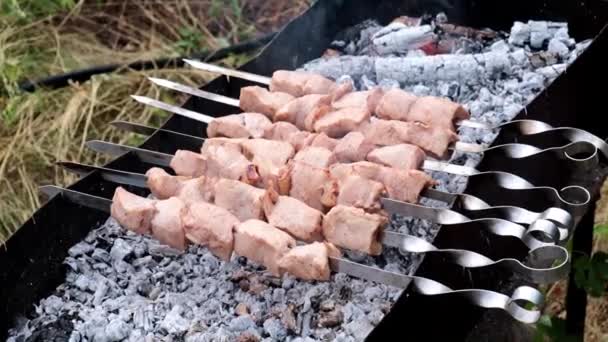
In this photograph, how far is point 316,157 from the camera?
245cm

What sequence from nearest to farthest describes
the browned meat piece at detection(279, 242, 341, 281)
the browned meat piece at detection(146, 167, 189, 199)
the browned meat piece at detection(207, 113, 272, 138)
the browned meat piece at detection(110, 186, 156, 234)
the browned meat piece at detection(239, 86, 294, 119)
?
the browned meat piece at detection(279, 242, 341, 281), the browned meat piece at detection(110, 186, 156, 234), the browned meat piece at detection(146, 167, 189, 199), the browned meat piece at detection(207, 113, 272, 138), the browned meat piece at detection(239, 86, 294, 119)

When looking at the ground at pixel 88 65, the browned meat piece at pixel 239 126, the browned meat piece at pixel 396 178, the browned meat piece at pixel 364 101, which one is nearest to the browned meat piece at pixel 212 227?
the browned meat piece at pixel 396 178

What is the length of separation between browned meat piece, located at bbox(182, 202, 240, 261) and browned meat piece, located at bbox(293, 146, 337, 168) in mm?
307

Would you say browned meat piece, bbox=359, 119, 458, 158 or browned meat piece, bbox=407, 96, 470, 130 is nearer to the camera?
browned meat piece, bbox=359, 119, 458, 158

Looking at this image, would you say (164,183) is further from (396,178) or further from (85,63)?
(85,63)

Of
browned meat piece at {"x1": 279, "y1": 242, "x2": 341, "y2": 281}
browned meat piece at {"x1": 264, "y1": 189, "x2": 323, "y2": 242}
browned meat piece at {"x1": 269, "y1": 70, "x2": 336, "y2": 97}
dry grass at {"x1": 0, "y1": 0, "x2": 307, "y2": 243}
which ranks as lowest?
dry grass at {"x1": 0, "y1": 0, "x2": 307, "y2": 243}

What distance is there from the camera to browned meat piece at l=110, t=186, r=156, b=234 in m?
2.34

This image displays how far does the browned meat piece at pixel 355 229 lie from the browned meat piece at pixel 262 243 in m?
0.12

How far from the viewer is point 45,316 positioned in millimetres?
2307

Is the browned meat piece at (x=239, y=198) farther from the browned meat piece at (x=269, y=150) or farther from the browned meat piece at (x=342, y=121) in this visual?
the browned meat piece at (x=342, y=121)

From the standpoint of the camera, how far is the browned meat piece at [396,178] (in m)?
2.27

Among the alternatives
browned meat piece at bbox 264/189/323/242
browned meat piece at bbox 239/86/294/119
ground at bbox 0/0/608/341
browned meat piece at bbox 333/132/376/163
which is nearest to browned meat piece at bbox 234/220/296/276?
browned meat piece at bbox 264/189/323/242

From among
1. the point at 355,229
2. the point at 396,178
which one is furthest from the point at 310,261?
the point at 396,178

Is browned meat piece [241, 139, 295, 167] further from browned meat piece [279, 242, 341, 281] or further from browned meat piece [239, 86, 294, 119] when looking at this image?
browned meat piece [279, 242, 341, 281]
